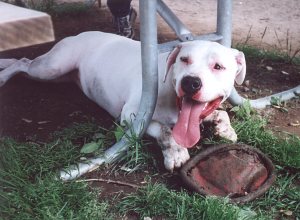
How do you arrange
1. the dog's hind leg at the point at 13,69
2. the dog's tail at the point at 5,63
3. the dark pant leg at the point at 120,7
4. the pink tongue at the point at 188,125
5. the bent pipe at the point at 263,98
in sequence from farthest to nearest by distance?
the dark pant leg at the point at 120,7, the dog's tail at the point at 5,63, the dog's hind leg at the point at 13,69, the bent pipe at the point at 263,98, the pink tongue at the point at 188,125

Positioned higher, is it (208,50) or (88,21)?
(208,50)

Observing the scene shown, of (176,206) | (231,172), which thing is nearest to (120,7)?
(231,172)

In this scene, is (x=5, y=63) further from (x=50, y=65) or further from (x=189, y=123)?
(x=189, y=123)

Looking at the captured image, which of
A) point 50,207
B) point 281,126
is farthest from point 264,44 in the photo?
point 50,207

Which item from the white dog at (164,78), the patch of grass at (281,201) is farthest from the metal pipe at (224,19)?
the patch of grass at (281,201)

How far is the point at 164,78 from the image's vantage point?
110 inches

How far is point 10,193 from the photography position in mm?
2338

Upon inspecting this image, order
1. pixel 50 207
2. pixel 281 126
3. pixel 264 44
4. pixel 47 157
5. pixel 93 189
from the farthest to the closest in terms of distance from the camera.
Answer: pixel 264 44, pixel 281 126, pixel 47 157, pixel 93 189, pixel 50 207

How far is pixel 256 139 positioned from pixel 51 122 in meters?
1.35

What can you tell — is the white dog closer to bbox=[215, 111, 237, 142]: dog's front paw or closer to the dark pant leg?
bbox=[215, 111, 237, 142]: dog's front paw

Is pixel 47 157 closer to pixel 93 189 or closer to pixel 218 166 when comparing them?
pixel 93 189

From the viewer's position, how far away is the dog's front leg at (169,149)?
8.49 feet

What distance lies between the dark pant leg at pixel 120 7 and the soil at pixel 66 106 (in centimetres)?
74

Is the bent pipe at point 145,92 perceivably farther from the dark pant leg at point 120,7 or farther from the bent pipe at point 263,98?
the dark pant leg at point 120,7
